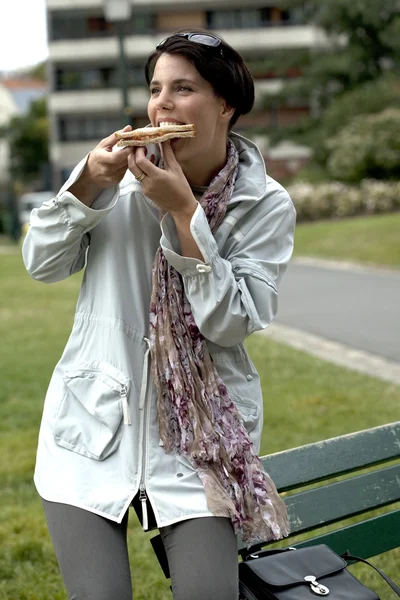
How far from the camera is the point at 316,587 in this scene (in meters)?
2.38

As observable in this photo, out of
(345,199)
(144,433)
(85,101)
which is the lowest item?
(85,101)

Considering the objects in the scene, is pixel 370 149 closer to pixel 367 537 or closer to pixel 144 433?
pixel 367 537

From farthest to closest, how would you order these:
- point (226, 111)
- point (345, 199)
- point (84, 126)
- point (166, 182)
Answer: point (84, 126) < point (345, 199) < point (226, 111) < point (166, 182)

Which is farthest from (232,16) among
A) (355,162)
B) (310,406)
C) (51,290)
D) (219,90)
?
(219,90)

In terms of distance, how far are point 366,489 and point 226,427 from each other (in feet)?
3.03

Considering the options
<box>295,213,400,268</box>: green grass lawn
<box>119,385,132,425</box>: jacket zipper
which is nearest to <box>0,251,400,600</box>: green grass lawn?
<box>119,385,132,425</box>: jacket zipper

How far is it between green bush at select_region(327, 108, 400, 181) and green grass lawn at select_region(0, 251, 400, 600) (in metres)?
17.9

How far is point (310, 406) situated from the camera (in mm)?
6801

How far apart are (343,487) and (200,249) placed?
1.14 metres

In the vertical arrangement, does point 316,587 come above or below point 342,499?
above

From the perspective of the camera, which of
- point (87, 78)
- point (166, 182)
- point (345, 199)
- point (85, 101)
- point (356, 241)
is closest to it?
point (166, 182)

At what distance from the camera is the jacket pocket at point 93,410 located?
2.35 m

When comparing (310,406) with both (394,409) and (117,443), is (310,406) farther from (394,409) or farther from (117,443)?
(117,443)

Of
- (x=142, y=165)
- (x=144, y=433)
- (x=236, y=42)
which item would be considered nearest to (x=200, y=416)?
(x=144, y=433)
